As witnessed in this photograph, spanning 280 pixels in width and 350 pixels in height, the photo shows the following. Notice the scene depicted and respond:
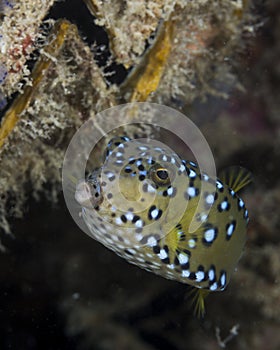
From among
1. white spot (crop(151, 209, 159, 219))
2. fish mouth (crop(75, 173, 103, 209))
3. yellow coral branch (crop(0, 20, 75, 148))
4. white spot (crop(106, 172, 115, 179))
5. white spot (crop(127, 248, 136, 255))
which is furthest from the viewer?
yellow coral branch (crop(0, 20, 75, 148))

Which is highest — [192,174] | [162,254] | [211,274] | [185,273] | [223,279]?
[192,174]

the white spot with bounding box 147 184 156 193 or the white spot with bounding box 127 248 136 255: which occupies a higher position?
the white spot with bounding box 147 184 156 193

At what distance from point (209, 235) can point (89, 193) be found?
3.07ft

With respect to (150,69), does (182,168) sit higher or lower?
lower

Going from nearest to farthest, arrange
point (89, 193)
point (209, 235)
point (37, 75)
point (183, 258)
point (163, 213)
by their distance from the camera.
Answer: point (89, 193) → point (163, 213) → point (183, 258) → point (209, 235) → point (37, 75)

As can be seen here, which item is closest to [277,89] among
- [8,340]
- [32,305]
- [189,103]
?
[189,103]

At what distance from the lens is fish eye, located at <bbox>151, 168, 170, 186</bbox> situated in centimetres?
251

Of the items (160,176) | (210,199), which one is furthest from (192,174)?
(160,176)

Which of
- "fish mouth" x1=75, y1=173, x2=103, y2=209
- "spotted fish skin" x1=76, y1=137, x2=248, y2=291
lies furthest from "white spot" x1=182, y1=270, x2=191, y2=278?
"fish mouth" x1=75, y1=173, x2=103, y2=209

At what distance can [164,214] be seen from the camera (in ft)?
8.38

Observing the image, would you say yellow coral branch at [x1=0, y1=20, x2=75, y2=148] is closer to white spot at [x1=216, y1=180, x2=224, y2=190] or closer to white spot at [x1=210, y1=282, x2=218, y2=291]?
white spot at [x1=216, y1=180, x2=224, y2=190]

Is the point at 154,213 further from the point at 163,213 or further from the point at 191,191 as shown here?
the point at 191,191

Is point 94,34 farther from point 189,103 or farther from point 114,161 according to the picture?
point 189,103

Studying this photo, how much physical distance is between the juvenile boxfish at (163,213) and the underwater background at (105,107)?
2.75ft
